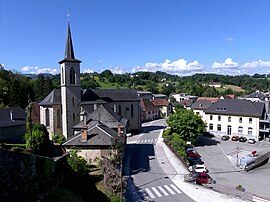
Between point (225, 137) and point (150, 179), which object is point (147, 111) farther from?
point (150, 179)

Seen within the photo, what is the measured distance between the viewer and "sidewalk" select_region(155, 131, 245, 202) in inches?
832

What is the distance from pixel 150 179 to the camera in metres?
25.0

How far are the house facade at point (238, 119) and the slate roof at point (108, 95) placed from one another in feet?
52.7

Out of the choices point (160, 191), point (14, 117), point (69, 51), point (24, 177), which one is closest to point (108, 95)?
point (69, 51)

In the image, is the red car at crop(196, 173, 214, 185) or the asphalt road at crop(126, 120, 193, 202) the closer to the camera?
the asphalt road at crop(126, 120, 193, 202)

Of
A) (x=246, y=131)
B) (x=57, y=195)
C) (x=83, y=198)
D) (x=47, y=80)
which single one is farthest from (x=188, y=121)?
(x=47, y=80)

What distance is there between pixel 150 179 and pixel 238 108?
3042 cm

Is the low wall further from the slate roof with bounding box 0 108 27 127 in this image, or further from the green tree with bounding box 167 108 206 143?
the slate roof with bounding box 0 108 27 127

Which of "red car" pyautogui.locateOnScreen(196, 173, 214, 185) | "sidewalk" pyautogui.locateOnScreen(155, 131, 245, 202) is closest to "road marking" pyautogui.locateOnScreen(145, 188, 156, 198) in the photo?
"sidewalk" pyautogui.locateOnScreen(155, 131, 245, 202)

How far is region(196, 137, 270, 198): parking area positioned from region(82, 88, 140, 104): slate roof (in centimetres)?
1635

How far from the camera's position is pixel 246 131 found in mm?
47000

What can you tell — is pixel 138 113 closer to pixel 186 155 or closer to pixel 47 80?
pixel 186 155

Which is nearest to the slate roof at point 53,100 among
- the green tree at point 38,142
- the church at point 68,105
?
the church at point 68,105

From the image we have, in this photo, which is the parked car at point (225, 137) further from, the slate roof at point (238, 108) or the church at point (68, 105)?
the church at point (68, 105)
